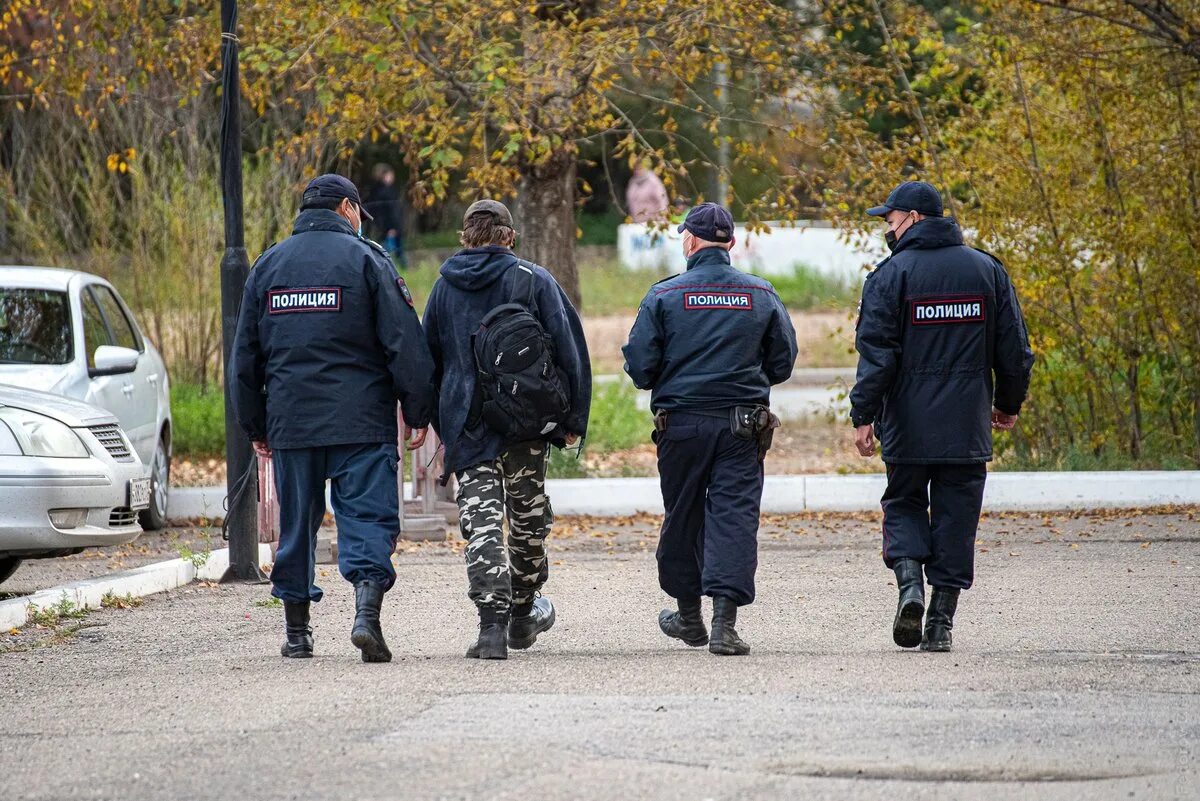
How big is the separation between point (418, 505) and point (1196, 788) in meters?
7.08

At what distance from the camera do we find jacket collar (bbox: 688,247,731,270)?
23.2ft

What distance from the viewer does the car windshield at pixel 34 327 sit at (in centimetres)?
1064

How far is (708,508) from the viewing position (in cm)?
697

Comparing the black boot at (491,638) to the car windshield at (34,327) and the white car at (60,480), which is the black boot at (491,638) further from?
the car windshield at (34,327)

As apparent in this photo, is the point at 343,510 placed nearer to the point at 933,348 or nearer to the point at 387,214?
the point at 933,348

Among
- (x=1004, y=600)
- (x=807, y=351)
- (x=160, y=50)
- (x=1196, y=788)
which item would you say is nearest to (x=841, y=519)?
(x=1004, y=600)

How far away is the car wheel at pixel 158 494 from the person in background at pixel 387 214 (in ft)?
54.0

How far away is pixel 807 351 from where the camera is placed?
22891mm

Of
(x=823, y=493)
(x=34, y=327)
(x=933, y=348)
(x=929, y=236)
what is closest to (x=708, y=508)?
(x=933, y=348)

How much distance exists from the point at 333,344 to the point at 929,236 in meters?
2.42

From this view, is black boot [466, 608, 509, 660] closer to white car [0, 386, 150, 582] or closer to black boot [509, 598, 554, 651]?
black boot [509, 598, 554, 651]

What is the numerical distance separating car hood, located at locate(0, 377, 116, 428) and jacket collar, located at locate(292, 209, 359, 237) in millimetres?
2123

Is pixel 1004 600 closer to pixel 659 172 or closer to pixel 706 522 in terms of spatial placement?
pixel 706 522

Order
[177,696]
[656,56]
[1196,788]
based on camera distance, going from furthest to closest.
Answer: [656,56]
[177,696]
[1196,788]
